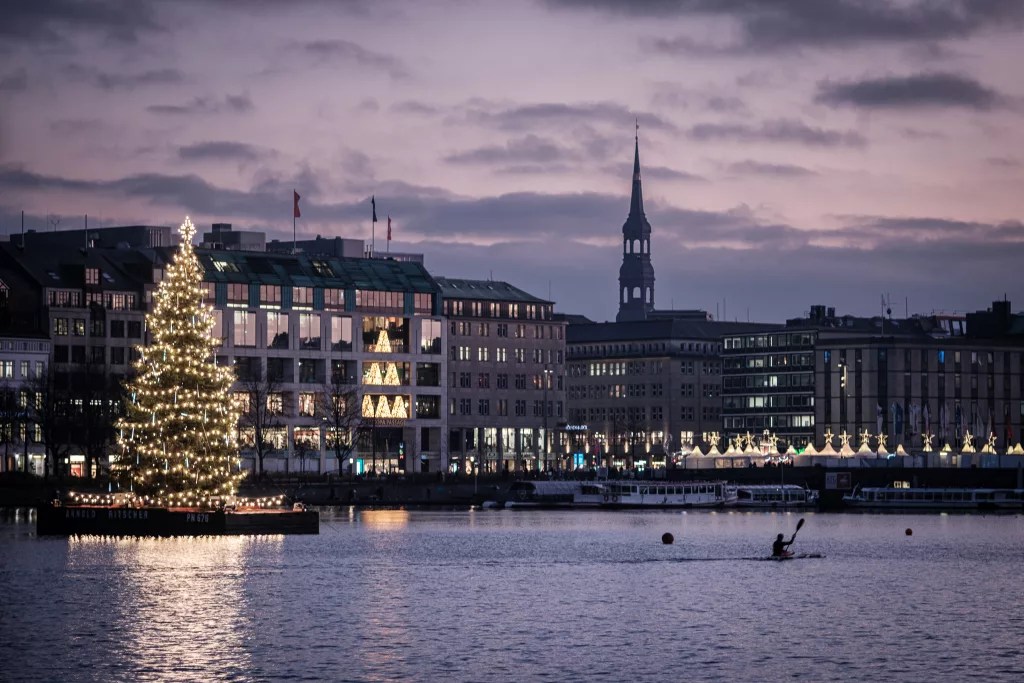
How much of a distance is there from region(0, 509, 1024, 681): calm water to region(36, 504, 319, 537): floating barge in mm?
1152

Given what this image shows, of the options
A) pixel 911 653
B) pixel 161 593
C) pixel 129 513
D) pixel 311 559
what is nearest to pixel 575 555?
pixel 311 559

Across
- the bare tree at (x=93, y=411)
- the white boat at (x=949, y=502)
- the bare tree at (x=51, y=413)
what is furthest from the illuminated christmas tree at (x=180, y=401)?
the white boat at (x=949, y=502)

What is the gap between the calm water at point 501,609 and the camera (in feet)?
214

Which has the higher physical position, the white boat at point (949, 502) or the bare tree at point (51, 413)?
the bare tree at point (51, 413)

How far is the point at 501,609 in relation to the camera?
8331cm

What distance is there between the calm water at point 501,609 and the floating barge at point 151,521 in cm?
115

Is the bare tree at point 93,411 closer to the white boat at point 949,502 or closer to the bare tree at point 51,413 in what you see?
the bare tree at point 51,413

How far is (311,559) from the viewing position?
110m

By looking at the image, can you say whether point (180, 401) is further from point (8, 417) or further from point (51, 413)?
point (8, 417)

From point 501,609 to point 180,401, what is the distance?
3489cm

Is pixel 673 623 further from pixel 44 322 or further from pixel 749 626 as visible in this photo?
pixel 44 322

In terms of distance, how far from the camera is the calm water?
65.3 metres

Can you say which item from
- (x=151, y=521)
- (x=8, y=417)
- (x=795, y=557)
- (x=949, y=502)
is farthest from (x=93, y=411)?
(x=949, y=502)

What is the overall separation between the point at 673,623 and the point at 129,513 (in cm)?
4644
